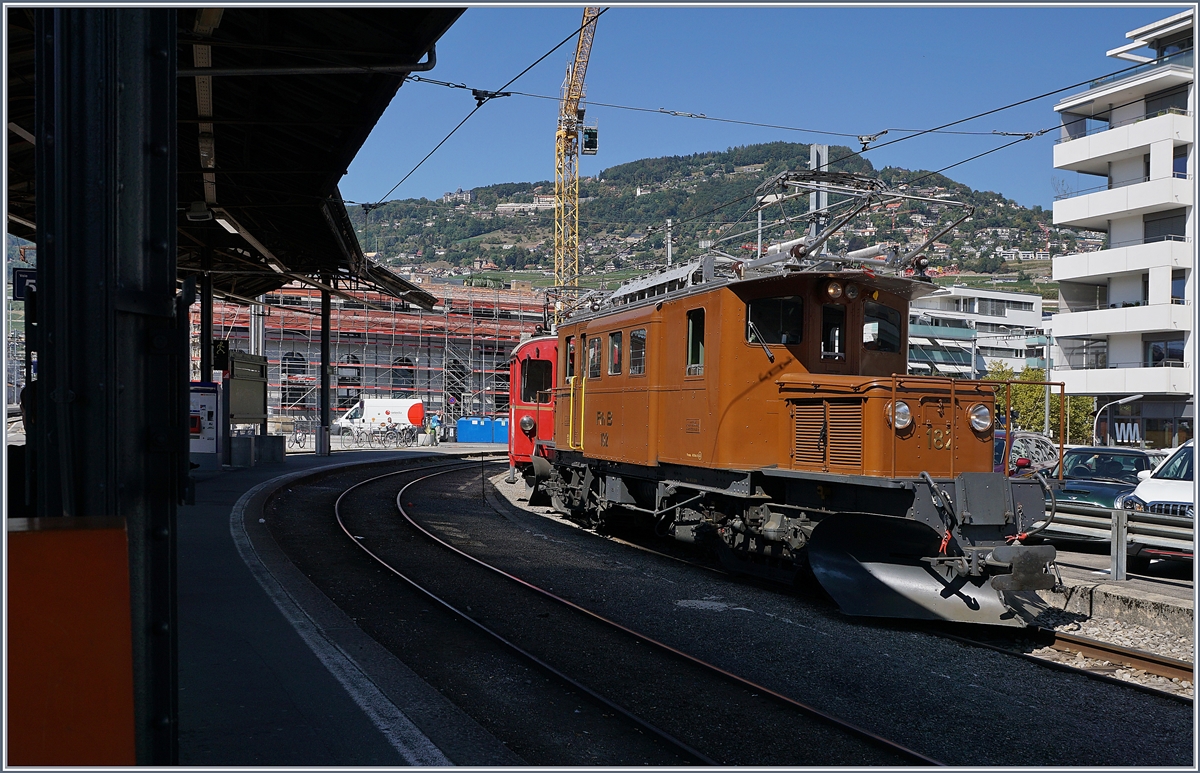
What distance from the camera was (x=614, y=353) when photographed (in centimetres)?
1337

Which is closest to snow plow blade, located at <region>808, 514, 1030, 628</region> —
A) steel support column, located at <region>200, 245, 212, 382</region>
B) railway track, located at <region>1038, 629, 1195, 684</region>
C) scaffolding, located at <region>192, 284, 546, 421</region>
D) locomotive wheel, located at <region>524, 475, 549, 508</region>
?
railway track, located at <region>1038, 629, 1195, 684</region>

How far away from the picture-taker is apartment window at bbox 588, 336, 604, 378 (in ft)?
46.1

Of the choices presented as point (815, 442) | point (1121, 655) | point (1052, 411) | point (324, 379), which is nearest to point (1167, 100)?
point (1052, 411)

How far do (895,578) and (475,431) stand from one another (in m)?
37.6

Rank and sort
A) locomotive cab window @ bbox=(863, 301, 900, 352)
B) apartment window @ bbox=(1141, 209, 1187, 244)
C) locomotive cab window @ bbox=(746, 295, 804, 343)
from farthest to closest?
apartment window @ bbox=(1141, 209, 1187, 244)
locomotive cab window @ bbox=(863, 301, 900, 352)
locomotive cab window @ bbox=(746, 295, 804, 343)

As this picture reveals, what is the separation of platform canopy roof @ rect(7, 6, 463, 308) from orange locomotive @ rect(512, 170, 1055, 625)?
4559 mm

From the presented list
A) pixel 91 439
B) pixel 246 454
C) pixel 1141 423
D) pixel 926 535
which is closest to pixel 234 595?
pixel 91 439

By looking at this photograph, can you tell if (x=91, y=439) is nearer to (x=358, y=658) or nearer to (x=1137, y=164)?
(x=358, y=658)

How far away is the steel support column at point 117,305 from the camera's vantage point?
3.56 meters

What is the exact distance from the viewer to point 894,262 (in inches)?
407

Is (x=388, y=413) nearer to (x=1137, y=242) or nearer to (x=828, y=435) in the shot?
(x=1137, y=242)

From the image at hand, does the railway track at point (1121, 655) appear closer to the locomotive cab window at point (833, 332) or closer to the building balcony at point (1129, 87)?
the locomotive cab window at point (833, 332)

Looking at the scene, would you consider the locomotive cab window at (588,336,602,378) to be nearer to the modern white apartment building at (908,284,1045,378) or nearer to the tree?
the tree

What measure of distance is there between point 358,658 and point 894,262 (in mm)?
7178
